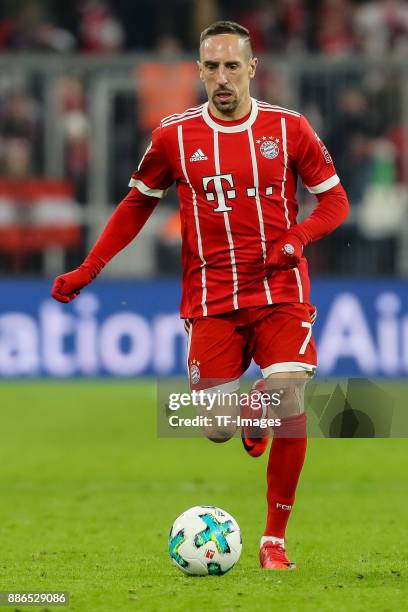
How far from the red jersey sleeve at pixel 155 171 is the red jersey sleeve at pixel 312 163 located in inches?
24.1

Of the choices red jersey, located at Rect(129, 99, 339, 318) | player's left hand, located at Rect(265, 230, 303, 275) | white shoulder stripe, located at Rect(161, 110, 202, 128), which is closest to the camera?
player's left hand, located at Rect(265, 230, 303, 275)

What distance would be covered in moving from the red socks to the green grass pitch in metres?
0.23

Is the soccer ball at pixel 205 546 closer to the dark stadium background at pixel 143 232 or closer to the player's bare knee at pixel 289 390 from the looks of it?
the player's bare knee at pixel 289 390

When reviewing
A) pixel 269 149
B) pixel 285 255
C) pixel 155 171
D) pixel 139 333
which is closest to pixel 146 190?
pixel 155 171

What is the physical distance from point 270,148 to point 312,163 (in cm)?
21

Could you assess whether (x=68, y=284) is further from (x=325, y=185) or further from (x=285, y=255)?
(x=325, y=185)

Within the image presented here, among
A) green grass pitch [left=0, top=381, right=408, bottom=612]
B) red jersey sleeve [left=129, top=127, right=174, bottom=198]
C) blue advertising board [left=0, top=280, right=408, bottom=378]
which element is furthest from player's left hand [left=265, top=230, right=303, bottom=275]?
blue advertising board [left=0, top=280, right=408, bottom=378]

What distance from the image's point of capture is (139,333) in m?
15.0

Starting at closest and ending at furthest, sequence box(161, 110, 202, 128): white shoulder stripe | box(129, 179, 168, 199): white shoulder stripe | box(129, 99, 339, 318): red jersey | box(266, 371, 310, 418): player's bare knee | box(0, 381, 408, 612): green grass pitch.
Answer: box(0, 381, 408, 612): green grass pitch, box(266, 371, 310, 418): player's bare knee, box(129, 99, 339, 318): red jersey, box(161, 110, 202, 128): white shoulder stripe, box(129, 179, 168, 199): white shoulder stripe

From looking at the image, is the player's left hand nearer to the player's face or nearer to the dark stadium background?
the player's face

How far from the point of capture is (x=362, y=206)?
600 inches

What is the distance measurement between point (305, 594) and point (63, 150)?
10265mm

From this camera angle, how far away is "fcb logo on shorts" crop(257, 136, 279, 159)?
6.55 m

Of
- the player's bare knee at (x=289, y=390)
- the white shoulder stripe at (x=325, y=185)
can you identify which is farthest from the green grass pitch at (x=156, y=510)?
the white shoulder stripe at (x=325, y=185)
